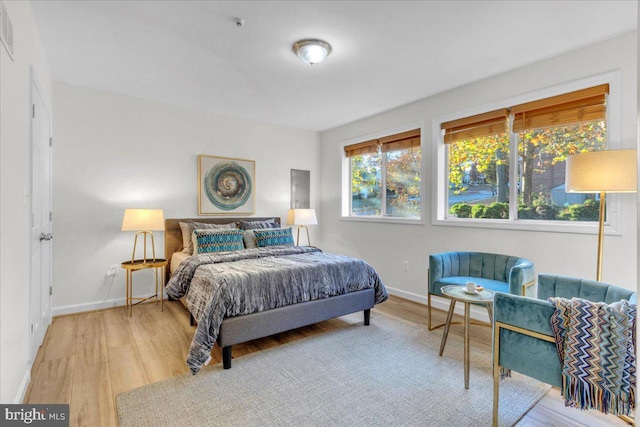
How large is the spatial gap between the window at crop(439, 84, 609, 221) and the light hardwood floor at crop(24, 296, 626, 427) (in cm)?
131

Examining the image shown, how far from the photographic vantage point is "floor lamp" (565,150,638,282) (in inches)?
81.2

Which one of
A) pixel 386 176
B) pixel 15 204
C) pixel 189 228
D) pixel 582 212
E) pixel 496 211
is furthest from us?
pixel 386 176

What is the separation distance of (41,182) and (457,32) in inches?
146

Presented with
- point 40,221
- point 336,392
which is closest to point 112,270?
point 40,221

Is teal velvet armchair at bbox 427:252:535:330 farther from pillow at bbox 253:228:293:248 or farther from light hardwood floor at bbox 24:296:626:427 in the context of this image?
pillow at bbox 253:228:293:248

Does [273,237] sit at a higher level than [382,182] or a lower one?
lower

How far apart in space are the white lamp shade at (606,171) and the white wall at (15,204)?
139 inches

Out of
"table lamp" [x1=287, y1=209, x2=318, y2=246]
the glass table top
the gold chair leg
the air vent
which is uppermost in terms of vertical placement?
the air vent

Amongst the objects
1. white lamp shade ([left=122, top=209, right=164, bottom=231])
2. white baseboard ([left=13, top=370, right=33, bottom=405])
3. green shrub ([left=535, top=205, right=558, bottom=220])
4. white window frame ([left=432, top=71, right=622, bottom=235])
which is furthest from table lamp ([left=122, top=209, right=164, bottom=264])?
green shrub ([left=535, top=205, right=558, bottom=220])

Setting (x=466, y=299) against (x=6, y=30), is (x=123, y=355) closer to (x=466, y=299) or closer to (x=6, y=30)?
(x=6, y=30)

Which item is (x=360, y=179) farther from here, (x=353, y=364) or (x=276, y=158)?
(x=353, y=364)

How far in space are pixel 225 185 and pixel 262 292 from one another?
8.05 ft

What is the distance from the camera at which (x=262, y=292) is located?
101 inches

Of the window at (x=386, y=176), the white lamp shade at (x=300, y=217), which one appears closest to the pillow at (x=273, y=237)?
the white lamp shade at (x=300, y=217)
